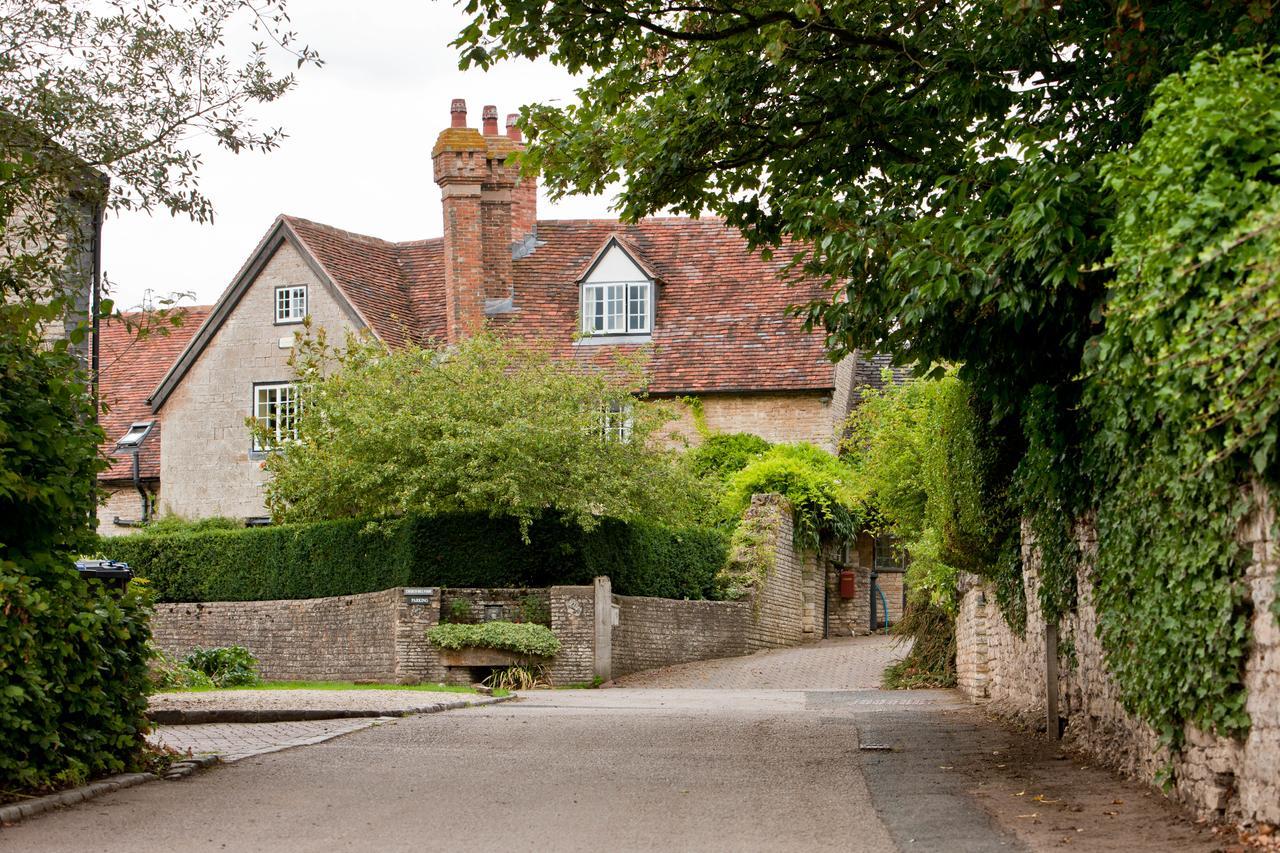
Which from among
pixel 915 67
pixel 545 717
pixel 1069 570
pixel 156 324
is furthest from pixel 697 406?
pixel 156 324

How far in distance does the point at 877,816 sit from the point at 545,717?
8.70 metres

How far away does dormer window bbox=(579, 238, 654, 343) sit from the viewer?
37312 millimetres

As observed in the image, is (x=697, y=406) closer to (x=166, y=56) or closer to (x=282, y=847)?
(x=166, y=56)

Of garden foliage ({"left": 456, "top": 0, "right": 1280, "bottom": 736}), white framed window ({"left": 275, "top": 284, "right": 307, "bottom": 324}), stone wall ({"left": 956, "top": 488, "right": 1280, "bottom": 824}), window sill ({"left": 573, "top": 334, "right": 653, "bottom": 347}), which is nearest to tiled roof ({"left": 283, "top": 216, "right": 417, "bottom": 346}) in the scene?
white framed window ({"left": 275, "top": 284, "right": 307, "bottom": 324})

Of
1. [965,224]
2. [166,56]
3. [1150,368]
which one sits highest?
[166,56]

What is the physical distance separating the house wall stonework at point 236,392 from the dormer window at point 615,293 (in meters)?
6.13

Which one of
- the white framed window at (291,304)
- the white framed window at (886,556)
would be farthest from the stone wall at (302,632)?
the white framed window at (886,556)

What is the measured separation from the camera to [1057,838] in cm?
797

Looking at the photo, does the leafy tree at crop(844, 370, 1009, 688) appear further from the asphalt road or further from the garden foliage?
the asphalt road

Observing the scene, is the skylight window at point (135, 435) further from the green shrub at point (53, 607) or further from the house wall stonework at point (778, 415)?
the green shrub at point (53, 607)

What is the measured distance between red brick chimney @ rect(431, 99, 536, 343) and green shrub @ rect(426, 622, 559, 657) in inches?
500

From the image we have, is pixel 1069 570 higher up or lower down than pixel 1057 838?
higher up

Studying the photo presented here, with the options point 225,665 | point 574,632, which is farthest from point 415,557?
point 225,665

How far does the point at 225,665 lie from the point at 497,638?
4.46 m
